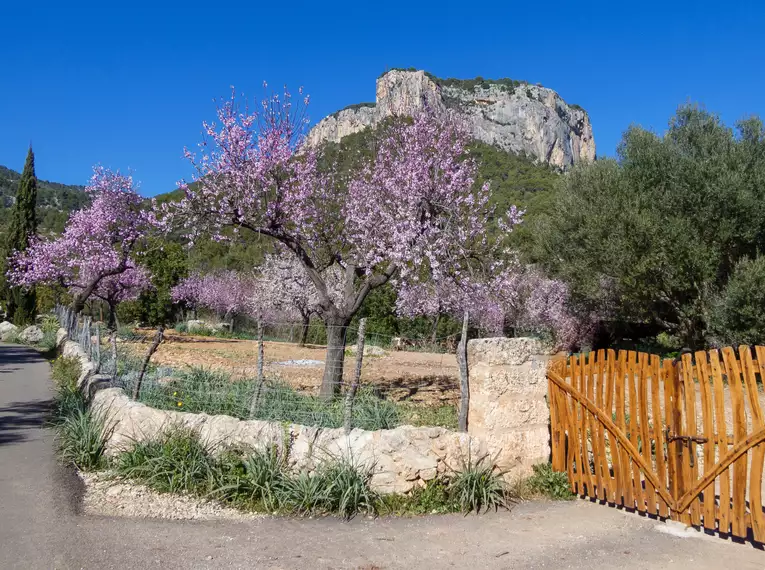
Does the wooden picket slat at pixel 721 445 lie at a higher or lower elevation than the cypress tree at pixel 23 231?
lower

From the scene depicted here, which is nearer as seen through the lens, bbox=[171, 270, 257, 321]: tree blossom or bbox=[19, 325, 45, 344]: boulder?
bbox=[19, 325, 45, 344]: boulder

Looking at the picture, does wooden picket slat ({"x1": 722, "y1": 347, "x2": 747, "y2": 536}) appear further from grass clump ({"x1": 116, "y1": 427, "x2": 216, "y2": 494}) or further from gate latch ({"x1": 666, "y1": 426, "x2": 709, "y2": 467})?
grass clump ({"x1": 116, "y1": 427, "x2": 216, "y2": 494})

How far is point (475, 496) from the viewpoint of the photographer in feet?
19.0

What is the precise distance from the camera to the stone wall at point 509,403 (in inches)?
242

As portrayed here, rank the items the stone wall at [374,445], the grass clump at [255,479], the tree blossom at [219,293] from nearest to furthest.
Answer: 1. the grass clump at [255,479]
2. the stone wall at [374,445]
3. the tree blossom at [219,293]

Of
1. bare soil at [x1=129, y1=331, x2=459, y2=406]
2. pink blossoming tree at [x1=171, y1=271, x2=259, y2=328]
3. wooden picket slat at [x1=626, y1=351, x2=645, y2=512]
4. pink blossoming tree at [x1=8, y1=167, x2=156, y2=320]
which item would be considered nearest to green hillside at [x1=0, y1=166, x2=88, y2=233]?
pink blossoming tree at [x1=171, y1=271, x2=259, y2=328]

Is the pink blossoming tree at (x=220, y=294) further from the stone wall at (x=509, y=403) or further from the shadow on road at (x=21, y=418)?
the stone wall at (x=509, y=403)

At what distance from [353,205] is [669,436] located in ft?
26.8

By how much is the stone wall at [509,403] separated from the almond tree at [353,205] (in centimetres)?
341

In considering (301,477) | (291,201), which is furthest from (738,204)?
(301,477)

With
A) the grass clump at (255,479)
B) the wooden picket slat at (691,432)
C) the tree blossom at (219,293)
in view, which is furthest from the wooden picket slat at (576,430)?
the tree blossom at (219,293)

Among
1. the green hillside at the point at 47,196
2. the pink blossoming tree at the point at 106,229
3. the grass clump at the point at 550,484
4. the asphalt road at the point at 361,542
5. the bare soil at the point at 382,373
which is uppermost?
the green hillside at the point at 47,196

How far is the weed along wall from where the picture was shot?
5902 millimetres

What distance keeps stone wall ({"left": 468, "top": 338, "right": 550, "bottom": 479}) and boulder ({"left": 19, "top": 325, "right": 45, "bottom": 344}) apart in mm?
26514
